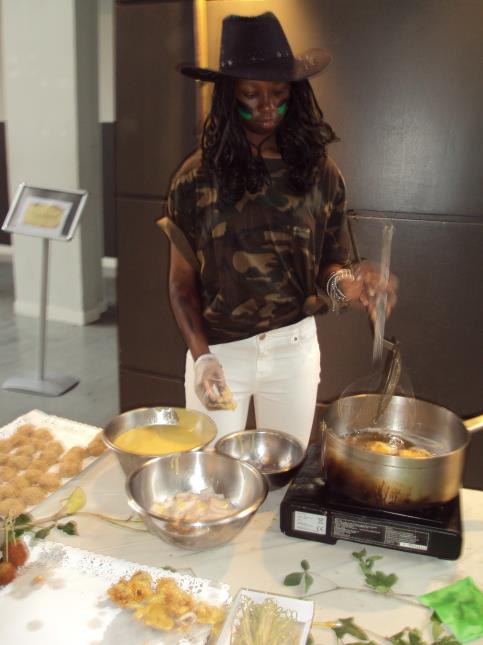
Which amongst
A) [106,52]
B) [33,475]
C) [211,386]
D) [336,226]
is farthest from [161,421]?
[106,52]

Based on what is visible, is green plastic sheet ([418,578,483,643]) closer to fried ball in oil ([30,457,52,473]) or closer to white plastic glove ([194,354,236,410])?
white plastic glove ([194,354,236,410])

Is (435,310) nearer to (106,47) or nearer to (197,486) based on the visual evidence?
(197,486)

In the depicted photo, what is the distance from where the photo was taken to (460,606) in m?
0.98

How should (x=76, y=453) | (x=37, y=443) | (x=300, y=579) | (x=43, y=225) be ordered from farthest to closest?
(x=43, y=225)
(x=37, y=443)
(x=76, y=453)
(x=300, y=579)

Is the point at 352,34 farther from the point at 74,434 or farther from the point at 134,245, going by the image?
the point at 74,434

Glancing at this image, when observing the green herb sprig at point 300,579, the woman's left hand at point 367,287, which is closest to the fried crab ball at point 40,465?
the green herb sprig at point 300,579


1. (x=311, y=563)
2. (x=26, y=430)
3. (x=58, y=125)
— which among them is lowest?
(x=26, y=430)

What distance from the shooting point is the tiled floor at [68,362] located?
140 inches

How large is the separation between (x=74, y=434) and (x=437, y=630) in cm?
117

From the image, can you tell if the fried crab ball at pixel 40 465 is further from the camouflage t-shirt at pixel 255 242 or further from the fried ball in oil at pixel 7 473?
the camouflage t-shirt at pixel 255 242

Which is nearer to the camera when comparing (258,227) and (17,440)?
(258,227)

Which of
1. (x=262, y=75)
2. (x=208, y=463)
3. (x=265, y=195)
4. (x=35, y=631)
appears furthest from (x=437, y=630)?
(x=262, y=75)

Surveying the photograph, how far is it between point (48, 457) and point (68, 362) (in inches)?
112

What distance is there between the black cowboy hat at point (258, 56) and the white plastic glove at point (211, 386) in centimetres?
68
